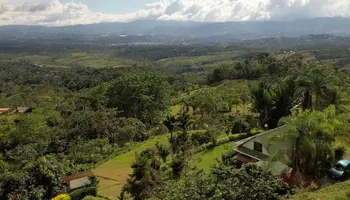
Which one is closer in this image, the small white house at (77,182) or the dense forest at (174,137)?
the dense forest at (174,137)

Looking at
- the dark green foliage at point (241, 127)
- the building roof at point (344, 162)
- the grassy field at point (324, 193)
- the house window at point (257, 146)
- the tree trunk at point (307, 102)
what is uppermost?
the tree trunk at point (307, 102)

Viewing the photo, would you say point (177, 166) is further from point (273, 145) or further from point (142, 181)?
point (273, 145)

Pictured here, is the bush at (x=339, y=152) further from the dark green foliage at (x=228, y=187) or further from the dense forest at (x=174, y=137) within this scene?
the dark green foliage at (x=228, y=187)

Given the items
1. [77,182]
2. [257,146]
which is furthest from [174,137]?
[77,182]

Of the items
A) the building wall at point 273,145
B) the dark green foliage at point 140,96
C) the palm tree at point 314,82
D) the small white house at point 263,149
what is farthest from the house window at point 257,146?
the dark green foliage at point 140,96

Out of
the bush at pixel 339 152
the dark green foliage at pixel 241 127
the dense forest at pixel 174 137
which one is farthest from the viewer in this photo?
the dark green foliage at pixel 241 127

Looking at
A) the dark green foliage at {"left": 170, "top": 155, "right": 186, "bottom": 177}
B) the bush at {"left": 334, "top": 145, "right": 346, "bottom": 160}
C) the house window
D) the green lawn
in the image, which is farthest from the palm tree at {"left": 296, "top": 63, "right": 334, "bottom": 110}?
the dark green foliage at {"left": 170, "top": 155, "right": 186, "bottom": 177}

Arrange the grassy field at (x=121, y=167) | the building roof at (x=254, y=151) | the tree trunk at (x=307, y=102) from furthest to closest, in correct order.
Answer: the tree trunk at (x=307, y=102) → the grassy field at (x=121, y=167) → the building roof at (x=254, y=151)

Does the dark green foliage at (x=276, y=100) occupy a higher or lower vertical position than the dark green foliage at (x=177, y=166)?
higher
